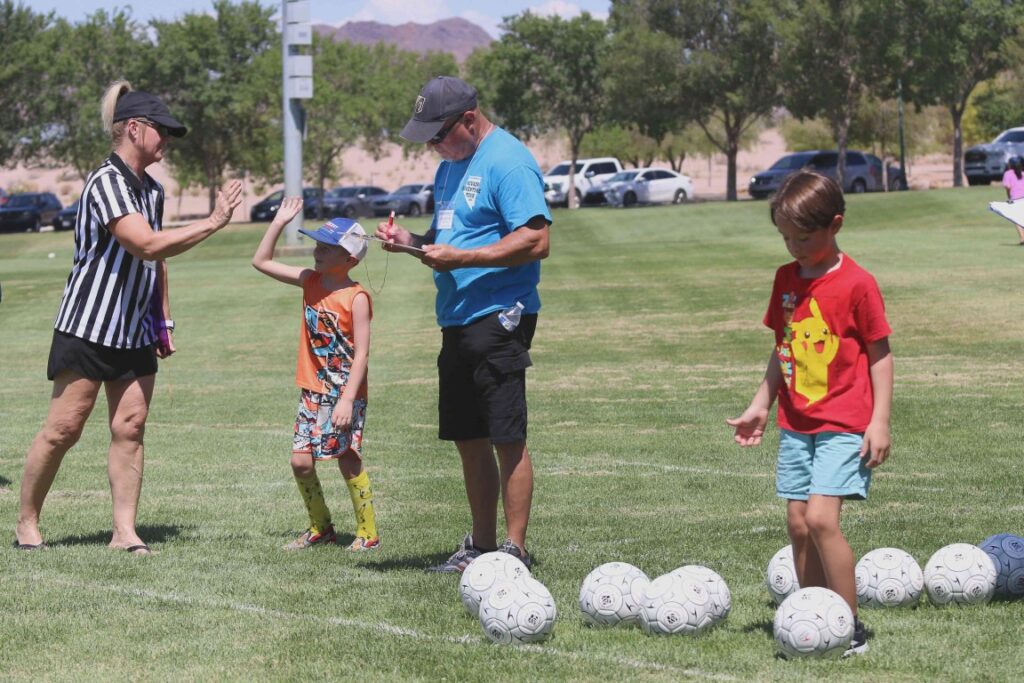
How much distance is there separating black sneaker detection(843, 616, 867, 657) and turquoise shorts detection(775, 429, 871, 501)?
17.5 inches

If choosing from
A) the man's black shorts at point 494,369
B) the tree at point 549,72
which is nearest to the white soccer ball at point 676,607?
the man's black shorts at point 494,369

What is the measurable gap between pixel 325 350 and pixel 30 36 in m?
64.0

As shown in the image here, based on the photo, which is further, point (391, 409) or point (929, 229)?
point (929, 229)

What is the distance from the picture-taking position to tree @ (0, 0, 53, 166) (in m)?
64.1

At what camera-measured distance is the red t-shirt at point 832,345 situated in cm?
517

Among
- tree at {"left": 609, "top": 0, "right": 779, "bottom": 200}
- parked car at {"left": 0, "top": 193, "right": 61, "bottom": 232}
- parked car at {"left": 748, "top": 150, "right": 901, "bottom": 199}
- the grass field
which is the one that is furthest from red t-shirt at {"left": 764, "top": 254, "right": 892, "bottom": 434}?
parked car at {"left": 0, "top": 193, "right": 61, "bottom": 232}

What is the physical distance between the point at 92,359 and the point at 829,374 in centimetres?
374

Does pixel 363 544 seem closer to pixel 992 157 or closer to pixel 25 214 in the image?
pixel 992 157

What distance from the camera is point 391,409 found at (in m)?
13.4

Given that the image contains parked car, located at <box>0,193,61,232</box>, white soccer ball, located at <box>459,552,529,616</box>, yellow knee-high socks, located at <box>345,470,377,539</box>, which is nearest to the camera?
white soccer ball, located at <box>459,552,529,616</box>

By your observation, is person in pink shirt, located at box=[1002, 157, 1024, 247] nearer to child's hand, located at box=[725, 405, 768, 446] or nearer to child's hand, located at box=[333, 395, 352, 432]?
child's hand, located at box=[333, 395, 352, 432]

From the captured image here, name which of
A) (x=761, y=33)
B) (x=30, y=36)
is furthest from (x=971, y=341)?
(x=30, y=36)

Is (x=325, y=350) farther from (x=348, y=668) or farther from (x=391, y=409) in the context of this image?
(x=391, y=409)

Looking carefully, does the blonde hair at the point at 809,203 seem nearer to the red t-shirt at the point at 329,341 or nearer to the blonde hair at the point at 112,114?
the red t-shirt at the point at 329,341
